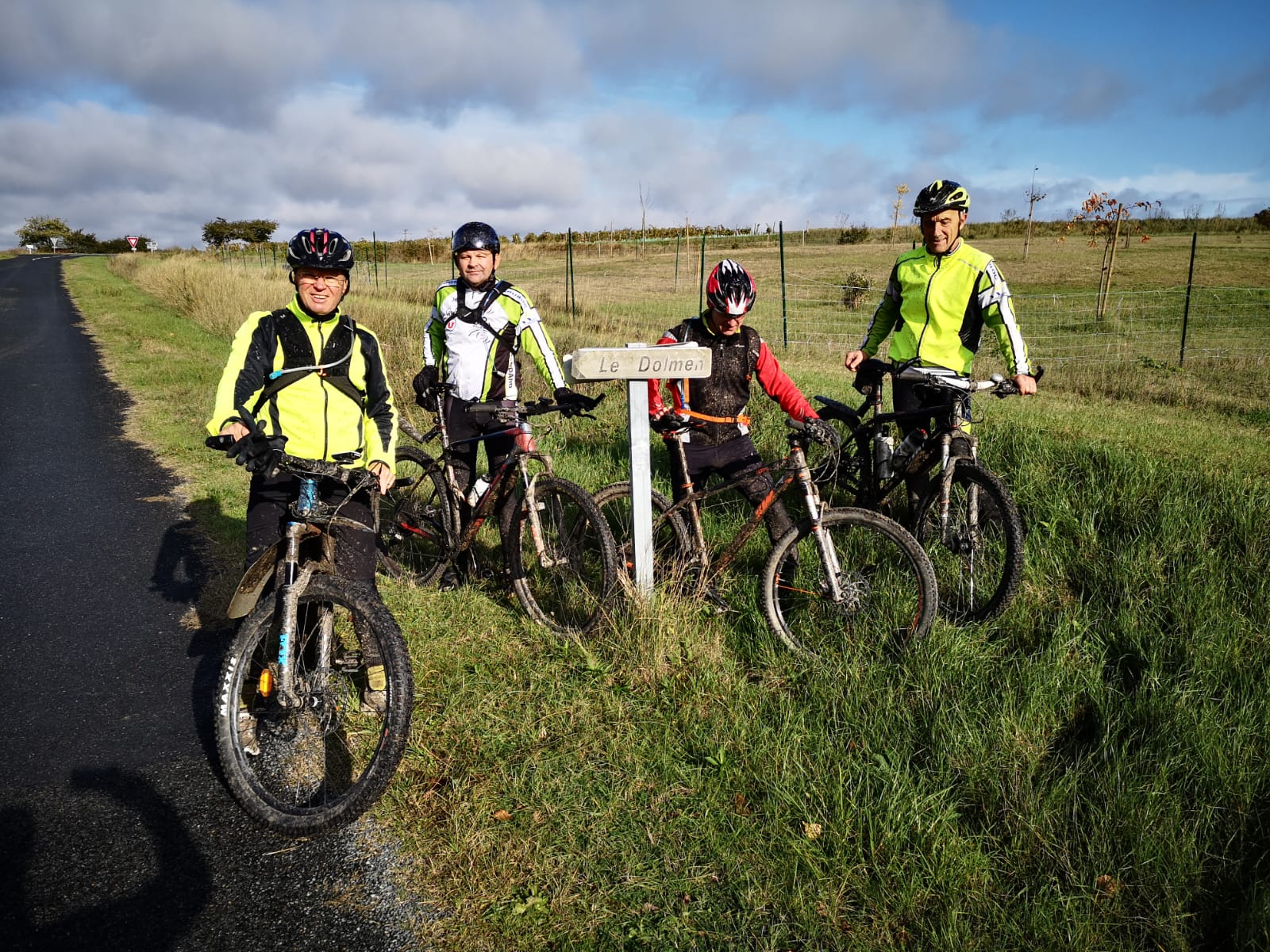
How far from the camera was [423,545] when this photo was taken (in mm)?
5961

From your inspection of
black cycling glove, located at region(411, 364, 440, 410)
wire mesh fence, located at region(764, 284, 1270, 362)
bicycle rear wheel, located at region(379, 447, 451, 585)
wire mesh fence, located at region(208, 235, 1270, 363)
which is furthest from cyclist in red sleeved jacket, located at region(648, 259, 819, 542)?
wire mesh fence, located at region(764, 284, 1270, 362)

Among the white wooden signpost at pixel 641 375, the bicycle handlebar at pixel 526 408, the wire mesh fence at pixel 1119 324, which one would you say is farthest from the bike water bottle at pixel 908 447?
the wire mesh fence at pixel 1119 324

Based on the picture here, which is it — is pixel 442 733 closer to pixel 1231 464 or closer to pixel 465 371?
pixel 465 371

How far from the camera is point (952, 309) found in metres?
4.50

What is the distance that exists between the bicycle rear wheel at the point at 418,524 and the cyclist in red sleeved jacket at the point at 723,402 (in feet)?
4.89

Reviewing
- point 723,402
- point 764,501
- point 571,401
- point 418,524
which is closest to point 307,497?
point 571,401

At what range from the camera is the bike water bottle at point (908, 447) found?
14.9 feet

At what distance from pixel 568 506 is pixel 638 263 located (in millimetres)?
35962

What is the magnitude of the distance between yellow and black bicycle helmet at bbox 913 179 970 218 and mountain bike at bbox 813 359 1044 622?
33.0 inches

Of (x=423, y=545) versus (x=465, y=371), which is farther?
(x=423, y=545)

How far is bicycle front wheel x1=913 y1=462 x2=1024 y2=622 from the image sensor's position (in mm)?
4102

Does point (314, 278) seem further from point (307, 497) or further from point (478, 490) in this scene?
point (478, 490)

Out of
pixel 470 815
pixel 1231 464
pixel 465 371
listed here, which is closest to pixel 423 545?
pixel 465 371

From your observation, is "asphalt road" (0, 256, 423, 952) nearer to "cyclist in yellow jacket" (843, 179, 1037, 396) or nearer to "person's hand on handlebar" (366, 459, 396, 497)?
"person's hand on handlebar" (366, 459, 396, 497)
